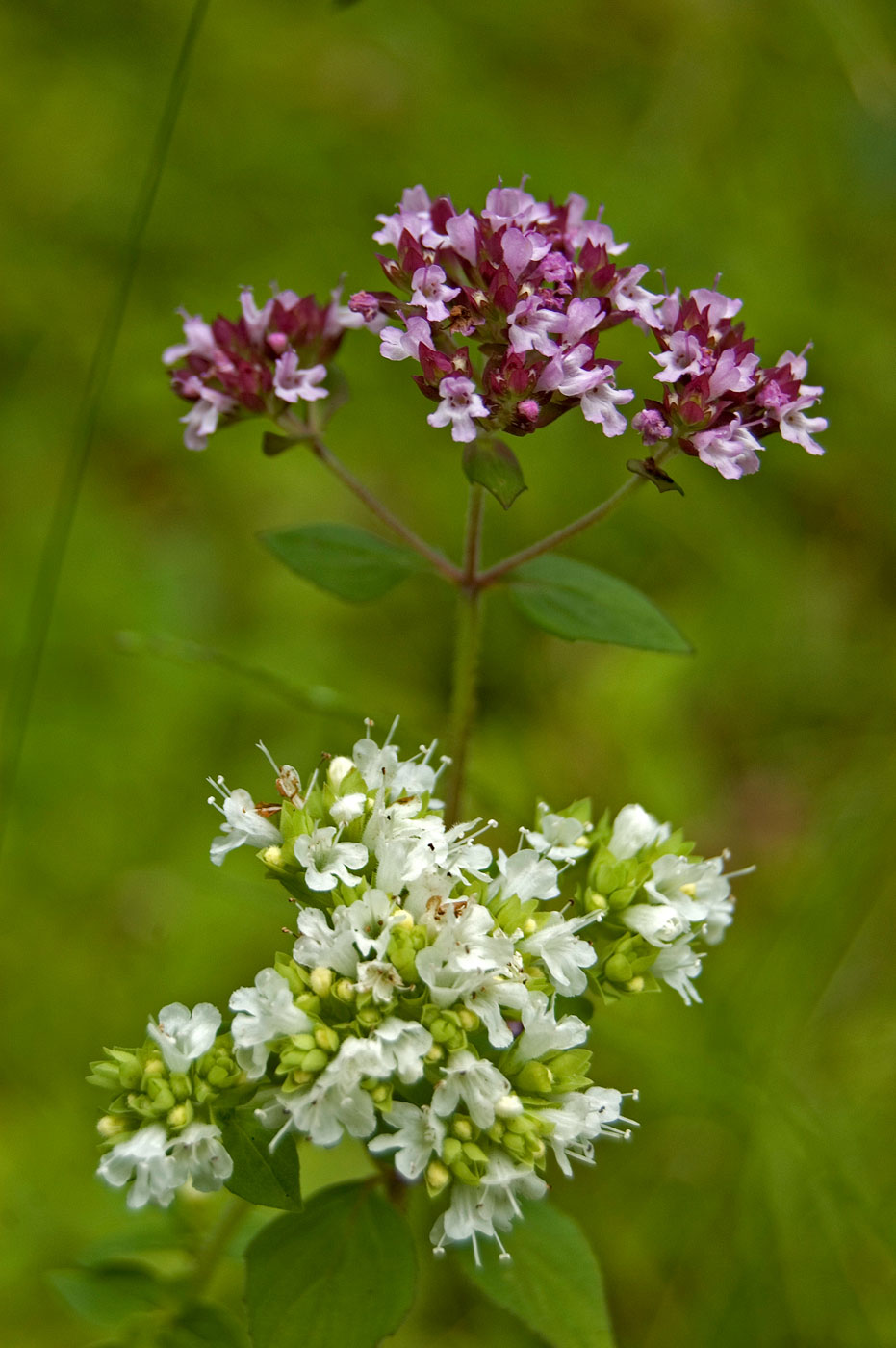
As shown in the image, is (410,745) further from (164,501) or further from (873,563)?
(873,563)

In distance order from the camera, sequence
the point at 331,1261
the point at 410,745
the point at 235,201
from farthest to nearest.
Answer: the point at 235,201, the point at 410,745, the point at 331,1261

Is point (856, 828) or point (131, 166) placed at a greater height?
point (131, 166)

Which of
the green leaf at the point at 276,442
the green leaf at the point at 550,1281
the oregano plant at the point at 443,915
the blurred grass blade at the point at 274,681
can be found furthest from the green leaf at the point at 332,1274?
the green leaf at the point at 276,442

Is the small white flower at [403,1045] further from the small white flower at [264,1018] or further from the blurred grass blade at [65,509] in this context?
the blurred grass blade at [65,509]

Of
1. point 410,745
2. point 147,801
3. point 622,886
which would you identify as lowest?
point 622,886

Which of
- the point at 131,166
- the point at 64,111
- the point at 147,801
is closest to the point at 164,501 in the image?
the point at 147,801

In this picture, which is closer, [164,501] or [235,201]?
[164,501]

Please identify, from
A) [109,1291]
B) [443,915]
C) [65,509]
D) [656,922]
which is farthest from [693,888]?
[65,509]

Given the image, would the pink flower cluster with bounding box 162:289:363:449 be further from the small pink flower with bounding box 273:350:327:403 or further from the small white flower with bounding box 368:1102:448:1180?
the small white flower with bounding box 368:1102:448:1180
